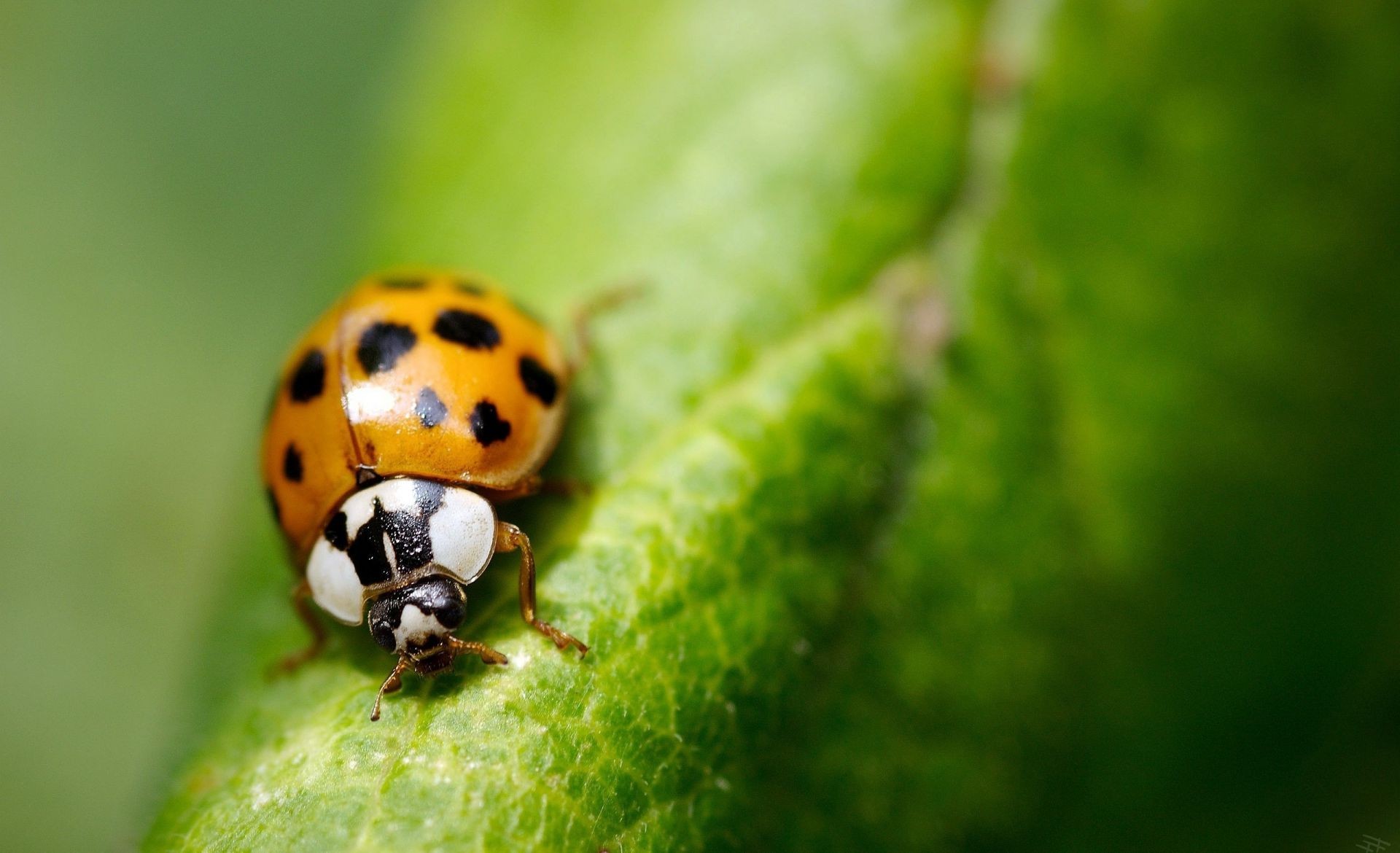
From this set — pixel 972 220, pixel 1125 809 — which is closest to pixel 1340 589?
pixel 1125 809

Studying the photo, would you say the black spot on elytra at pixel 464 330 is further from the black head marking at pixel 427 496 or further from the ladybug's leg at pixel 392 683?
the ladybug's leg at pixel 392 683

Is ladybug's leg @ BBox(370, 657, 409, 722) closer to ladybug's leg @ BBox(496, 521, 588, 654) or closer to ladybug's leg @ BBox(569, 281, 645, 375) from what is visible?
ladybug's leg @ BBox(496, 521, 588, 654)

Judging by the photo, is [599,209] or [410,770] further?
[599,209]

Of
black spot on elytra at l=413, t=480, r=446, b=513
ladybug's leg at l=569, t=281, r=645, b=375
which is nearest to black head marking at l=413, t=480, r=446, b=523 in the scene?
black spot on elytra at l=413, t=480, r=446, b=513

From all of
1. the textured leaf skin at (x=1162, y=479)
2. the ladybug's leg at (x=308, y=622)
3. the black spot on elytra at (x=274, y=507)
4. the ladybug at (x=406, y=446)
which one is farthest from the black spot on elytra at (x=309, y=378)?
the textured leaf skin at (x=1162, y=479)

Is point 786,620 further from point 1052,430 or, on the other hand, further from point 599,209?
point 599,209

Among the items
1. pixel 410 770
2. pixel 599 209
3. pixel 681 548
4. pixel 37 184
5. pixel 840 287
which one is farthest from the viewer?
pixel 37 184

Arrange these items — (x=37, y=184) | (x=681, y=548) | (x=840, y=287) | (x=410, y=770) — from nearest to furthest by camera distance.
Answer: (x=410, y=770), (x=681, y=548), (x=840, y=287), (x=37, y=184)
